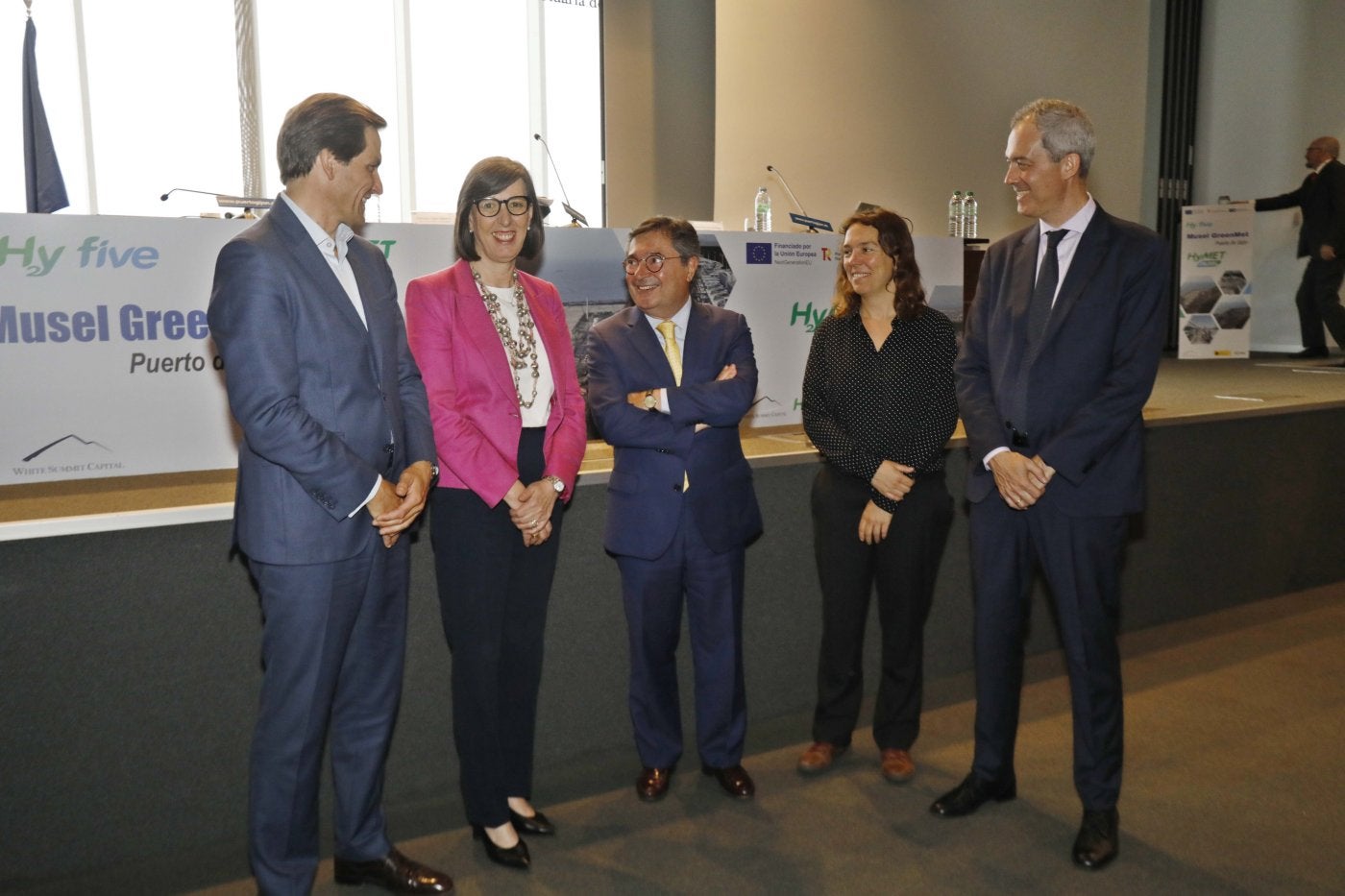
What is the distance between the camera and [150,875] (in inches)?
94.1

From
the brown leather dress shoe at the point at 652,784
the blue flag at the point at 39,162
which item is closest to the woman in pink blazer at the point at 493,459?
the brown leather dress shoe at the point at 652,784

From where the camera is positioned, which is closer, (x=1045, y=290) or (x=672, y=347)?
(x=1045, y=290)

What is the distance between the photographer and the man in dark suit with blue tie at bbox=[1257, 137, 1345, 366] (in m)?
8.27

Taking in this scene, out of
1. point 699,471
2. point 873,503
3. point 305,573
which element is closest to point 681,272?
point 699,471

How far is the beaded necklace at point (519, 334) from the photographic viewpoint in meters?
2.41

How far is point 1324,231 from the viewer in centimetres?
847

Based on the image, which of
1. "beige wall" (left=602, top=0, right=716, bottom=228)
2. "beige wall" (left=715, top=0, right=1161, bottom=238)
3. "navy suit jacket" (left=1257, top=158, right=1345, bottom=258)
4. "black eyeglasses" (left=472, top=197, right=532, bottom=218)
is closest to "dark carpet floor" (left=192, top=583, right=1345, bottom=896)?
"black eyeglasses" (left=472, top=197, right=532, bottom=218)

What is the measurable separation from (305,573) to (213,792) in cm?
83

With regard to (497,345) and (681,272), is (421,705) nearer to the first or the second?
(497,345)

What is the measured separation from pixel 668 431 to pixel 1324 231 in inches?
315

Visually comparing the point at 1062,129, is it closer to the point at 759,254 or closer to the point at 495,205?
the point at 495,205

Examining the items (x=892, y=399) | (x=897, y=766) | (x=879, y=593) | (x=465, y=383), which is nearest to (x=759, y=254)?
(x=892, y=399)

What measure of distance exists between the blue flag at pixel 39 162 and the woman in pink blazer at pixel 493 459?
8.57 ft

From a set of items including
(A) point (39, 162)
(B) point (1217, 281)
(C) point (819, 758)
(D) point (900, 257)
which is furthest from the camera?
(B) point (1217, 281)
